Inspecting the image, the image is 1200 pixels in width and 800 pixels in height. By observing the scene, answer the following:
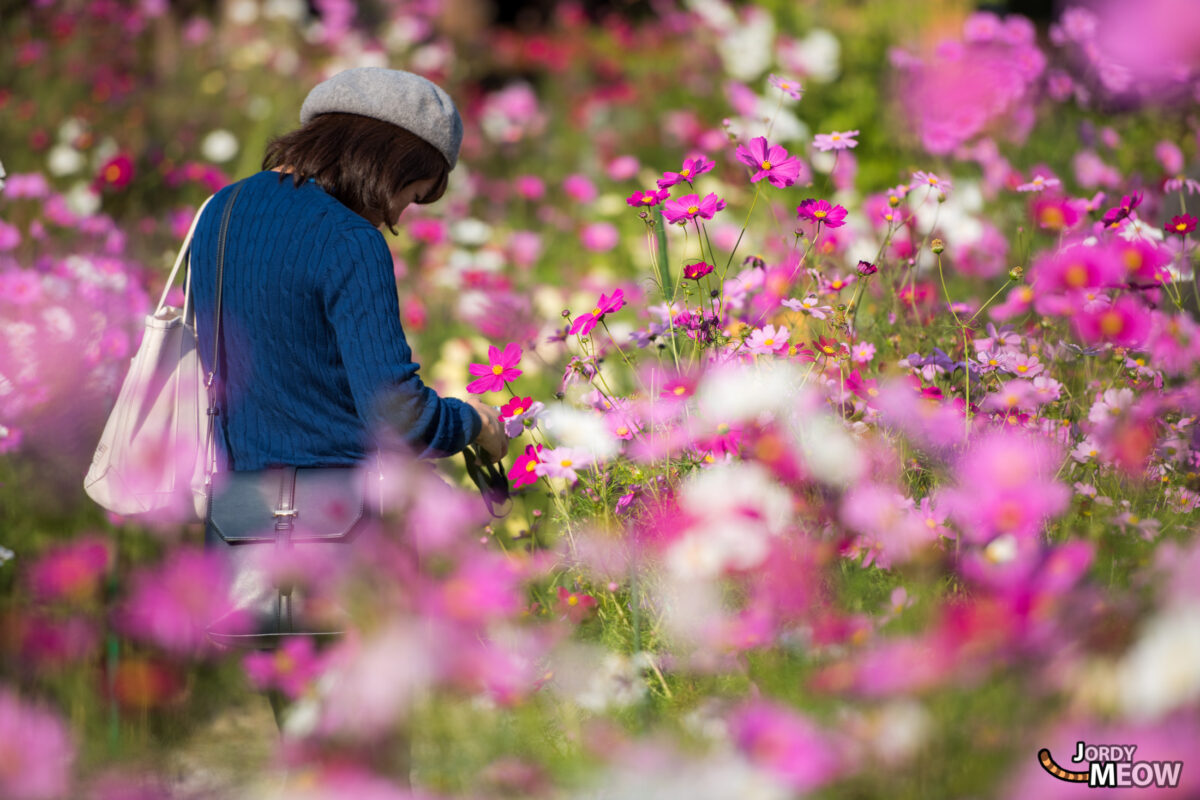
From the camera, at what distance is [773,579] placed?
1.43 meters

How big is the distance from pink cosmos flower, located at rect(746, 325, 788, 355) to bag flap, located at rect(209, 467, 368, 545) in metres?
0.73

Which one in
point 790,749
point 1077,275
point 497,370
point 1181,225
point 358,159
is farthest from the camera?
point 1181,225

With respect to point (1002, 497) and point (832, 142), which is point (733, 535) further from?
point (832, 142)

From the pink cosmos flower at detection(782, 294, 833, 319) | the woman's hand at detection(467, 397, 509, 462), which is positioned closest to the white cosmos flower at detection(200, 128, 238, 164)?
the woman's hand at detection(467, 397, 509, 462)

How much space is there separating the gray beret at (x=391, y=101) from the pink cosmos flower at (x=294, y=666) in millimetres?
886

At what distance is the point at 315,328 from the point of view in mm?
1687

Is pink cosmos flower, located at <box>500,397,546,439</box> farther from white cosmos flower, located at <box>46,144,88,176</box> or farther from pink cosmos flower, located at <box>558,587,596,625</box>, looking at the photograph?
white cosmos flower, located at <box>46,144,88,176</box>

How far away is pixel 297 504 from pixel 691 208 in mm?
872

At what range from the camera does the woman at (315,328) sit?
63.8 inches

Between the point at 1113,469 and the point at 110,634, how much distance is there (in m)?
2.12

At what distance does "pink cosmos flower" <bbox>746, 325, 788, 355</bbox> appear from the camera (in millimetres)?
1852

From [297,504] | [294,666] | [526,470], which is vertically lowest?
[294,666]

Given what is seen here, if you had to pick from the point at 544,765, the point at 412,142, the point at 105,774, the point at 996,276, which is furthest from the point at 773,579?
the point at 996,276

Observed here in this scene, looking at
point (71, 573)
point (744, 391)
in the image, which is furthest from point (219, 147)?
point (744, 391)
